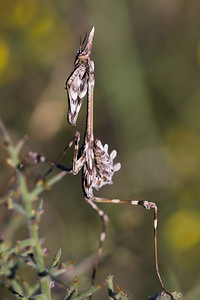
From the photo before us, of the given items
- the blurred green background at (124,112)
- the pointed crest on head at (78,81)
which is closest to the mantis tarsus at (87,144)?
the pointed crest on head at (78,81)

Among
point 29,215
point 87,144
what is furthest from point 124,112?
point 29,215

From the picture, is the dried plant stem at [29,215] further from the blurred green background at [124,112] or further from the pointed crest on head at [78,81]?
the blurred green background at [124,112]

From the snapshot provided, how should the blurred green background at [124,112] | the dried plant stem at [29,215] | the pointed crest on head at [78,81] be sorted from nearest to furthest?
the dried plant stem at [29,215], the pointed crest on head at [78,81], the blurred green background at [124,112]

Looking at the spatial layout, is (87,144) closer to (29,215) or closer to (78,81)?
(78,81)

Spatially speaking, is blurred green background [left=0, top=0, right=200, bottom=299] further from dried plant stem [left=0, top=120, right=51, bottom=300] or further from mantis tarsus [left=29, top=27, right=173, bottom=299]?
dried plant stem [left=0, top=120, right=51, bottom=300]

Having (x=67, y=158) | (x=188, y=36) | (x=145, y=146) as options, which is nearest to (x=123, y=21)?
(x=188, y=36)

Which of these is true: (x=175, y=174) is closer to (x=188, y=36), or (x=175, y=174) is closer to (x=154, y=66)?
(x=154, y=66)

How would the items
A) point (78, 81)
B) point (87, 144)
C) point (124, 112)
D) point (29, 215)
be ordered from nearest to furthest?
point (29, 215) < point (78, 81) < point (87, 144) < point (124, 112)

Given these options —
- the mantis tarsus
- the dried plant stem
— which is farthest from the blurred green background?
the dried plant stem
